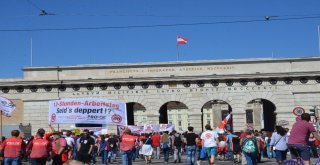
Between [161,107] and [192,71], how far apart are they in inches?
180

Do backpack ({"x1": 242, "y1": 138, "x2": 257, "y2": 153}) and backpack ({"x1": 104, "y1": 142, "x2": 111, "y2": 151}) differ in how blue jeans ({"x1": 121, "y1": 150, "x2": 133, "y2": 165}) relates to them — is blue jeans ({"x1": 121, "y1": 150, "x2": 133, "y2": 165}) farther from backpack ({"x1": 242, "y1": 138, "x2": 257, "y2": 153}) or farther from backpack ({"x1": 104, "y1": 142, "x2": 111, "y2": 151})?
backpack ({"x1": 104, "y1": 142, "x2": 111, "y2": 151})

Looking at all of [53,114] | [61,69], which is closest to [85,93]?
[61,69]

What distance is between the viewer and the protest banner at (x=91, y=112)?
24578mm

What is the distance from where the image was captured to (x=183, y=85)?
47188 millimetres

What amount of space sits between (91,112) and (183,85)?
916 inches

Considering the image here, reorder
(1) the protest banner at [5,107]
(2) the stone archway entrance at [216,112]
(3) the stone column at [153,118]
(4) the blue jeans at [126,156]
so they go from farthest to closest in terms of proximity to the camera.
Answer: (2) the stone archway entrance at [216,112] < (3) the stone column at [153,118] < (1) the protest banner at [5,107] < (4) the blue jeans at [126,156]

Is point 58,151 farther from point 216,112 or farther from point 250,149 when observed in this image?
point 216,112

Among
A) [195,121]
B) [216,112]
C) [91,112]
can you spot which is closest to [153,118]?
[195,121]

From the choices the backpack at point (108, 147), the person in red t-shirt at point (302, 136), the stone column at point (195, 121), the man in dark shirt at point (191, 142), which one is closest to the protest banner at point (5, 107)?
the backpack at point (108, 147)

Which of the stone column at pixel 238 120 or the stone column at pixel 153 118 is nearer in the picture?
the stone column at pixel 238 120

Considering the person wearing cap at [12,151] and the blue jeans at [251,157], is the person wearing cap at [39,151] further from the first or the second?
the blue jeans at [251,157]

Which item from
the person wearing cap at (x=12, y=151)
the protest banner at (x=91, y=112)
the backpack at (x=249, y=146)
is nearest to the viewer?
the person wearing cap at (x=12, y=151)

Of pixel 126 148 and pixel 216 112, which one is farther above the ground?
pixel 216 112

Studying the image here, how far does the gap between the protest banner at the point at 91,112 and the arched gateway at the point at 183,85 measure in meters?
22.0
